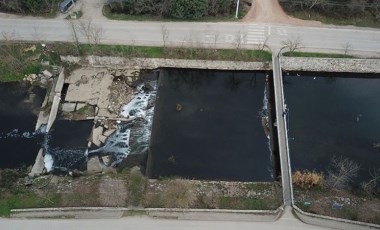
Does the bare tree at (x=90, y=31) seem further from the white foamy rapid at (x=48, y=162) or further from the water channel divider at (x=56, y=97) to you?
the white foamy rapid at (x=48, y=162)

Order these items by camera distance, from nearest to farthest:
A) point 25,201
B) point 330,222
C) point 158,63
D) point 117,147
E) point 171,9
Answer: point 330,222 < point 25,201 < point 117,147 < point 158,63 < point 171,9

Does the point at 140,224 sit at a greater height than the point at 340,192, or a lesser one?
lesser

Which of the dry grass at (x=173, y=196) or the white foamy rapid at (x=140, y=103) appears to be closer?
the dry grass at (x=173, y=196)

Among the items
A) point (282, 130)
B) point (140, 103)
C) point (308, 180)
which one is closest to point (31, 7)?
point (140, 103)

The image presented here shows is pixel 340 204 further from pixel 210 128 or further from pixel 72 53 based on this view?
pixel 72 53

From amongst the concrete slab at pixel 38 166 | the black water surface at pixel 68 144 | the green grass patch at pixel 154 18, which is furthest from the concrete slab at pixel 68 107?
the green grass patch at pixel 154 18

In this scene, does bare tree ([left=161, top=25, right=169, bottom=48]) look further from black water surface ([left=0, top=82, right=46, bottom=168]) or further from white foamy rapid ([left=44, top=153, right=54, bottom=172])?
white foamy rapid ([left=44, top=153, right=54, bottom=172])

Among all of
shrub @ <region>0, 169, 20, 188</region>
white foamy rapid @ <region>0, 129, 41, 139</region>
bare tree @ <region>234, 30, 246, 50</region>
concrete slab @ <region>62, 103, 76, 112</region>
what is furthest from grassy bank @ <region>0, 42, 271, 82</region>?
shrub @ <region>0, 169, 20, 188</region>
